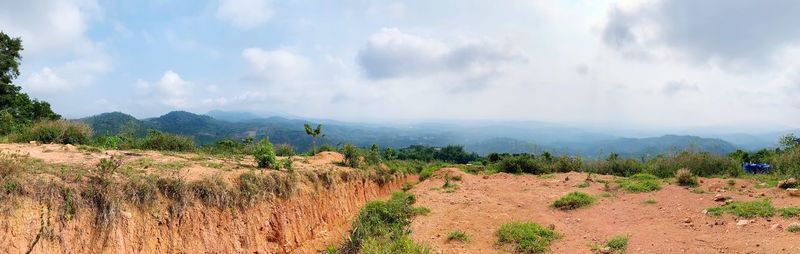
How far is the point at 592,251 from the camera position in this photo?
33.7 ft

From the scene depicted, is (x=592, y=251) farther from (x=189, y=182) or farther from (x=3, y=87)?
(x=3, y=87)

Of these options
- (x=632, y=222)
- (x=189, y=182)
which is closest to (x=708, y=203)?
(x=632, y=222)

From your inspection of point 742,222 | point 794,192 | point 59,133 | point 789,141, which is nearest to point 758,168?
point 789,141

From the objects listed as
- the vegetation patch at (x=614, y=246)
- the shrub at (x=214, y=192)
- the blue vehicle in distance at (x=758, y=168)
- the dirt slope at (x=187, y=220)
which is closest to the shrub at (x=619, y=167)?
the blue vehicle in distance at (x=758, y=168)

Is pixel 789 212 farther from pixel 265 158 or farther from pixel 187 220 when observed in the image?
pixel 187 220

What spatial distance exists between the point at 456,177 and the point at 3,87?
29675 mm

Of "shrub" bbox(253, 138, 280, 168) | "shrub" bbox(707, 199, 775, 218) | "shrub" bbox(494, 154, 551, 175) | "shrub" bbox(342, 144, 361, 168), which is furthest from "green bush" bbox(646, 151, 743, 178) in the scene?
"shrub" bbox(253, 138, 280, 168)

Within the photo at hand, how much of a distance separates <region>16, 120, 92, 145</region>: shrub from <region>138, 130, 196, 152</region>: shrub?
204 centimetres

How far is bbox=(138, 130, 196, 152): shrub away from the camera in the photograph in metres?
15.8

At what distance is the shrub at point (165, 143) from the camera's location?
51.8ft

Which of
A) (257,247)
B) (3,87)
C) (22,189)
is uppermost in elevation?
(3,87)

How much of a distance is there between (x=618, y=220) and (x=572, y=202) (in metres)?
2.18

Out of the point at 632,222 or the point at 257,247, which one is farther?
the point at 632,222

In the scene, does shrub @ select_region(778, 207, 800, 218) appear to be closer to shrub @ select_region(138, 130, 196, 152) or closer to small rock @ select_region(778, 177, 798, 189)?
small rock @ select_region(778, 177, 798, 189)
